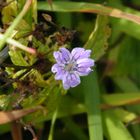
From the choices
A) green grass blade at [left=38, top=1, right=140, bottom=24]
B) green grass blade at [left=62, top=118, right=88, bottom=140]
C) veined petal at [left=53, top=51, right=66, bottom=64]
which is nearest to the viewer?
veined petal at [left=53, top=51, right=66, bottom=64]

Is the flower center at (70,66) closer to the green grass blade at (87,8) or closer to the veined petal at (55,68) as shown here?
the veined petal at (55,68)

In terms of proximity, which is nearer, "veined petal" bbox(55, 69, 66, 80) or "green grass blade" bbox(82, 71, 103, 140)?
"veined petal" bbox(55, 69, 66, 80)

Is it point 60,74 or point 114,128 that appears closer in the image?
point 60,74

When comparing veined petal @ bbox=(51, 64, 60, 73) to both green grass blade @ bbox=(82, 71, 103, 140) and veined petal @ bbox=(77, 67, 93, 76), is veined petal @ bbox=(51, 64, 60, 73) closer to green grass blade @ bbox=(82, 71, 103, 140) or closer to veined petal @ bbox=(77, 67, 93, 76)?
veined petal @ bbox=(77, 67, 93, 76)

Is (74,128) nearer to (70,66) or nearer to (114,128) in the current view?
(114,128)

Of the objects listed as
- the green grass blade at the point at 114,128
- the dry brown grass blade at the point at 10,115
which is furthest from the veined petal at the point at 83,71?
the green grass blade at the point at 114,128

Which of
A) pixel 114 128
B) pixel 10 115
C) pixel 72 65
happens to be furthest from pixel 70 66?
pixel 114 128

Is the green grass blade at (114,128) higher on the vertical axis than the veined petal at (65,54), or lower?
lower

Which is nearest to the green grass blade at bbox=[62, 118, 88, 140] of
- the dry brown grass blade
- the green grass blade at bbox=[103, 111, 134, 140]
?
the green grass blade at bbox=[103, 111, 134, 140]
